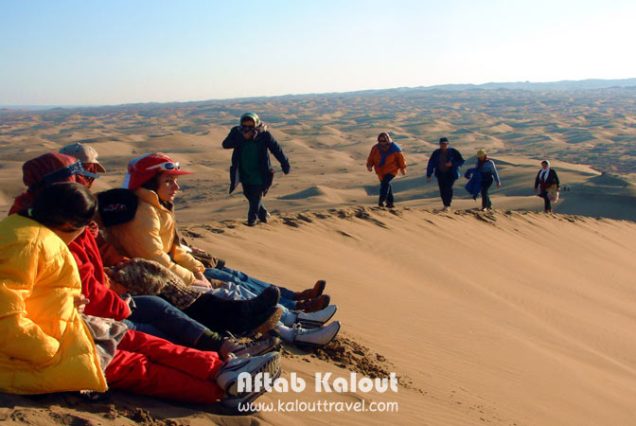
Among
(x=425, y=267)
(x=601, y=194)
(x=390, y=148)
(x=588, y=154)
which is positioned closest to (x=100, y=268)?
(x=425, y=267)

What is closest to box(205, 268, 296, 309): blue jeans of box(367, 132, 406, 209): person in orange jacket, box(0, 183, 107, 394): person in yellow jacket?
box(0, 183, 107, 394): person in yellow jacket

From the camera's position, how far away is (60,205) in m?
2.96

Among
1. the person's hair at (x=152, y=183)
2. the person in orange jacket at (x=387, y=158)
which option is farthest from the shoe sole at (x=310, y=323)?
the person in orange jacket at (x=387, y=158)

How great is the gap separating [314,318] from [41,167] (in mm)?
2231

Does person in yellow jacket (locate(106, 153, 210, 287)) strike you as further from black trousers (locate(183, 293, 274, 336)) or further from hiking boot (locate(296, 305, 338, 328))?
hiking boot (locate(296, 305, 338, 328))

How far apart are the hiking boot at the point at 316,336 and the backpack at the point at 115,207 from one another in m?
1.42

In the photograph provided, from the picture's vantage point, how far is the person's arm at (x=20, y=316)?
8.96 ft

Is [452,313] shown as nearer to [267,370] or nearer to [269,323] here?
[269,323]

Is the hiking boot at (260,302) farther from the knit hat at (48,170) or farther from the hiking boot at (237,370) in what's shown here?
the knit hat at (48,170)

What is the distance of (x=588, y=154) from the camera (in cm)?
4156

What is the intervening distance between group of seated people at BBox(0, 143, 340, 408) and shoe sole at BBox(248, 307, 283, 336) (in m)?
0.01

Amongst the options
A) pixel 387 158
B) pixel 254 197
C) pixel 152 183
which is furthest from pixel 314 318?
pixel 387 158

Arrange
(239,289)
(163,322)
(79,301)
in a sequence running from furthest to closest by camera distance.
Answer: (239,289) → (163,322) → (79,301)

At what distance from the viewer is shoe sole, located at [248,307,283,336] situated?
174 inches
